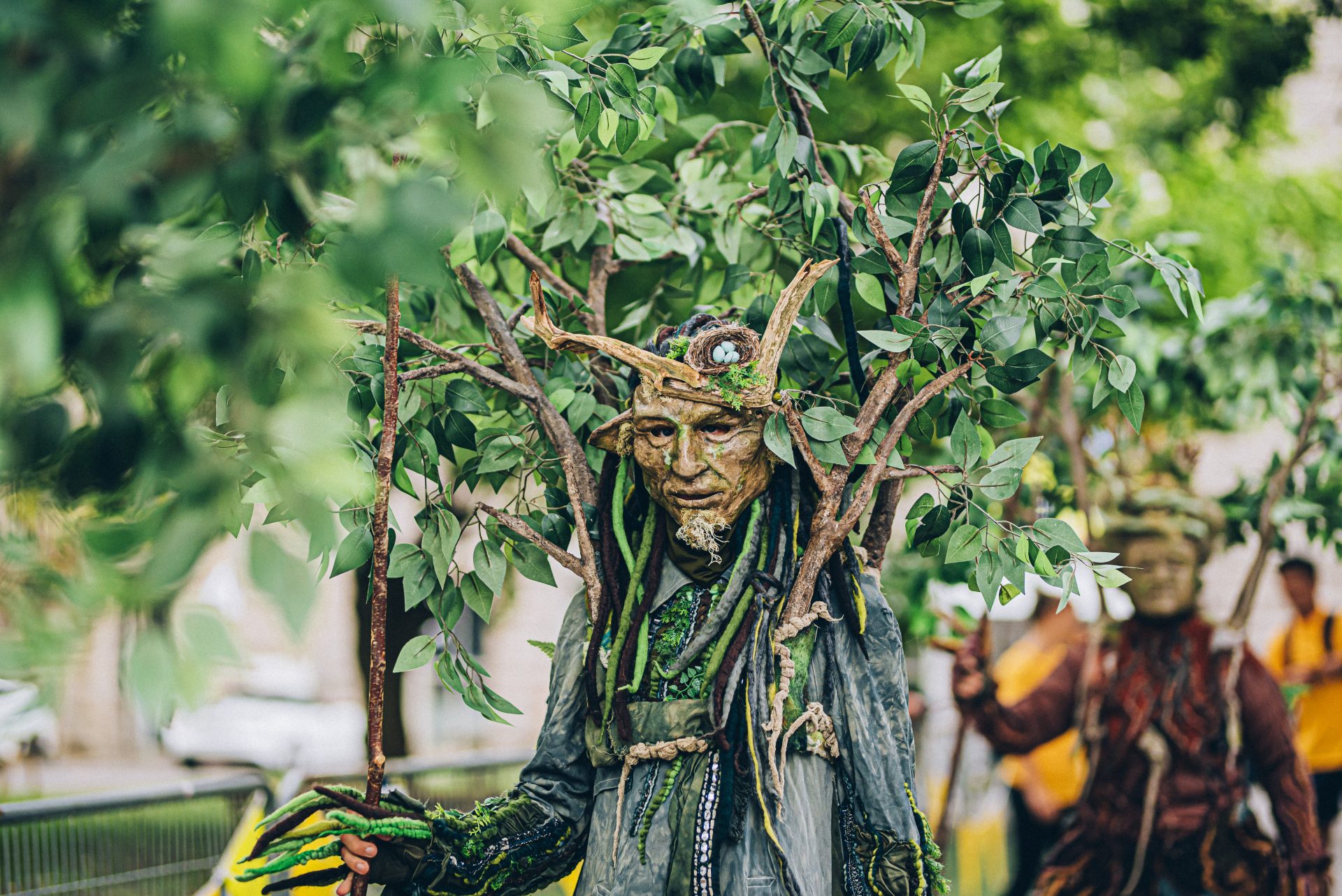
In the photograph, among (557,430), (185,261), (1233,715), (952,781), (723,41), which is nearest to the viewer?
(185,261)

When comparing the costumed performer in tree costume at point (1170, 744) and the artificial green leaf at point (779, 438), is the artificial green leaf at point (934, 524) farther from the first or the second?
the costumed performer in tree costume at point (1170, 744)

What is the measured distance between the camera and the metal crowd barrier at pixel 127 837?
4562 millimetres

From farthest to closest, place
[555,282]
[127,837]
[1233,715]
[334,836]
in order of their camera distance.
→ [1233,715] < [127,837] < [555,282] < [334,836]

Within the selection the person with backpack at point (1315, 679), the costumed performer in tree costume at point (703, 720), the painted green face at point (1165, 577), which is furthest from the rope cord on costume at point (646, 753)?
the person with backpack at point (1315, 679)

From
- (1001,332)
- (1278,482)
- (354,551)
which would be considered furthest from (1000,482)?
(1278,482)

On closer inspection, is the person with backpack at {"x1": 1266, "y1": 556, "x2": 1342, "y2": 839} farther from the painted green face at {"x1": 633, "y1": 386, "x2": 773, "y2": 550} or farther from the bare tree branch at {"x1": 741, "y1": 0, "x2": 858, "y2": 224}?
the painted green face at {"x1": 633, "y1": 386, "x2": 773, "y2": 550}

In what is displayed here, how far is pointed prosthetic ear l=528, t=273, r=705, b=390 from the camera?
2.42m

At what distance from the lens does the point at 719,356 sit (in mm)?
2414

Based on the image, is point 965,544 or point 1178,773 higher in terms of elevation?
point 965,544

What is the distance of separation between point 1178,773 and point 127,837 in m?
4.20

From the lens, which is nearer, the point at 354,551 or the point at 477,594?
the point at 354,551

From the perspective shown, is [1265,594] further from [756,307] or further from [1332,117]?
[756,307]

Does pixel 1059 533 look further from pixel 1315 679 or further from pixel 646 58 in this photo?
pixel 1315 679

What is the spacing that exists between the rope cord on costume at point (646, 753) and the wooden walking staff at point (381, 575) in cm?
46
